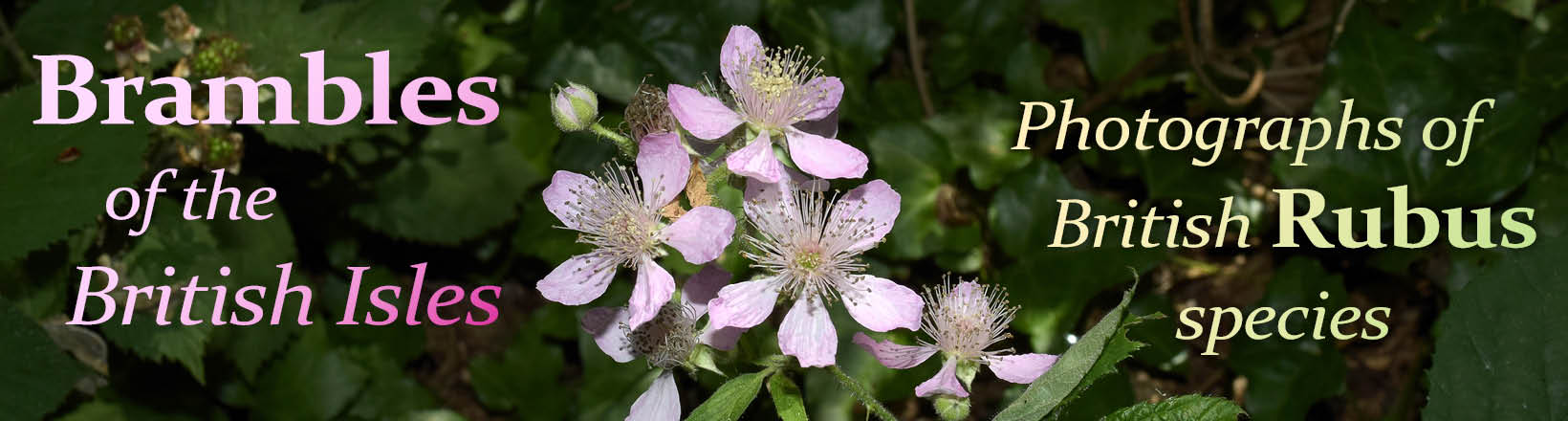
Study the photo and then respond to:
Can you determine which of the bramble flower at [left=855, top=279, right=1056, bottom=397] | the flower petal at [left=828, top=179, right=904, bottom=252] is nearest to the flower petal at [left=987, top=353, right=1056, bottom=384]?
the bramble flower at [left=855, top=279, right=1056, bottom=397]

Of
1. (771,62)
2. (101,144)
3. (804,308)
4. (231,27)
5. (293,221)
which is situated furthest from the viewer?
(293,221)

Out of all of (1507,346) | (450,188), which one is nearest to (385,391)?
(450,188)

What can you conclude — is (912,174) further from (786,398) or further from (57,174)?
(57,174)

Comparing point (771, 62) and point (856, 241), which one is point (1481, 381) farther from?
point (771, 62)

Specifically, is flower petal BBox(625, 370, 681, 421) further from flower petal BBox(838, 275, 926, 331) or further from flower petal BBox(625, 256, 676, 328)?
flower petal BBox(838, 275, 926, 331)

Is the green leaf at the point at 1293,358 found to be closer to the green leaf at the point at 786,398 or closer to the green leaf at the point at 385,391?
the green leaf at the point at 786,398

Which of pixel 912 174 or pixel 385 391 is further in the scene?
pixel 385 391

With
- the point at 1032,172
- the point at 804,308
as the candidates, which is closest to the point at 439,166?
the point at 1032,172
